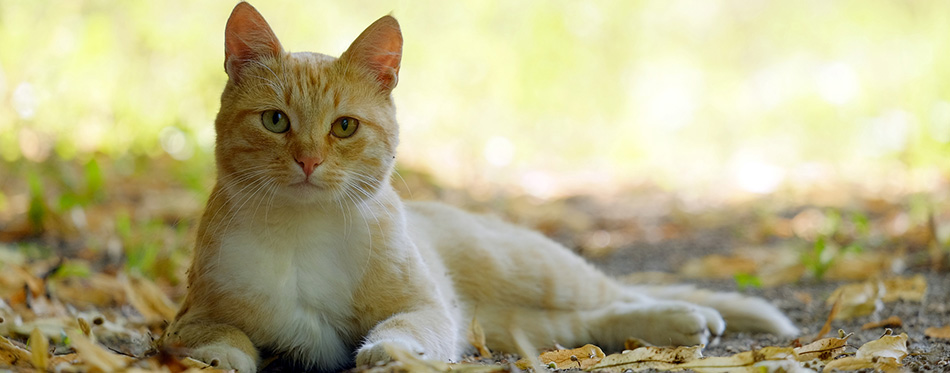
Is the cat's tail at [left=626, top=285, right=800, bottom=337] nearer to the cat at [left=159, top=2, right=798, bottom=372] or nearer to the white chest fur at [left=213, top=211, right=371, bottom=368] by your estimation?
the cat at [left=159, top=2, right=798, bottom=372]

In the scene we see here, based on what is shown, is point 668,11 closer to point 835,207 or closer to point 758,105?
point 758,105

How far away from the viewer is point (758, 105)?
10078 mm

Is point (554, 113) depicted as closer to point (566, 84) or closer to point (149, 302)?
point (566, 84)

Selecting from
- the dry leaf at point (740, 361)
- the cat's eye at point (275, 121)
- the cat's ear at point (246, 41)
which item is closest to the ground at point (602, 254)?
the dry leaf at point (740, 361)

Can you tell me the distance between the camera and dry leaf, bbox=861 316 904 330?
8.72ft

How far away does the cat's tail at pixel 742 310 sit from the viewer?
9.11ft

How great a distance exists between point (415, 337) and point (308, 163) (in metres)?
0.52

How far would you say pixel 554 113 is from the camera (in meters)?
9.68

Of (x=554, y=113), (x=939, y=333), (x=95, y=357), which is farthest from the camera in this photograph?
(x=554, y=113)

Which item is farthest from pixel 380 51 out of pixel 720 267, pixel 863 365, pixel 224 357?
pixel 720 267

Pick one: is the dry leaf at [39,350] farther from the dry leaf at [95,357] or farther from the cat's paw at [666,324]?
the cat's paw at [666,324]

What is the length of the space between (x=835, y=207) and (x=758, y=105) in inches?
169

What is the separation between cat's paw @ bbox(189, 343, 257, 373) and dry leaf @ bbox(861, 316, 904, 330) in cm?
199

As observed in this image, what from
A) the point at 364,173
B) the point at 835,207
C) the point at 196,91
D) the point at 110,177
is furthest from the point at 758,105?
the point at 364,173
